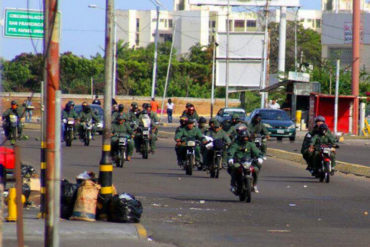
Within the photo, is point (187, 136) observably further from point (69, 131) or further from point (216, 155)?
point (69, 131)

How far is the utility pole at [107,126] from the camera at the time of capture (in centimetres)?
1488

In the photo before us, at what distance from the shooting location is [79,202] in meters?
14.3

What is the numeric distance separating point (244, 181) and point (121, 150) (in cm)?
964

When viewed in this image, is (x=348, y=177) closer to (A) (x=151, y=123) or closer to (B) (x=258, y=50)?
(A) (x=151, y=123)

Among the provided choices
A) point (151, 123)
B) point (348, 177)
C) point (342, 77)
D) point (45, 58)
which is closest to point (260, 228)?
point (45, 58)

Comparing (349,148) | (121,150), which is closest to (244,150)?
(121,150)

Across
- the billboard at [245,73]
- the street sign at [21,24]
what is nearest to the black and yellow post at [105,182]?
the street sign at [21,24]

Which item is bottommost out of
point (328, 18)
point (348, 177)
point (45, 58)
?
point (348, 177)

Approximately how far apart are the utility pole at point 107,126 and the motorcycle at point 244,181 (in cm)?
324

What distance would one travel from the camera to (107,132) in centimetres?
1602

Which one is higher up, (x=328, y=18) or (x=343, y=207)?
(x=328, y=18)

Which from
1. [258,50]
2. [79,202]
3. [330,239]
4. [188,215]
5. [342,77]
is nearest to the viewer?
[330,239]

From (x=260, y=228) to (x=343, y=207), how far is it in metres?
3.78

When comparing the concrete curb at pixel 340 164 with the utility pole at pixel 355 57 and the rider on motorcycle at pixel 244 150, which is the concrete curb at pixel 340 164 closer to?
the rider on motorcycle at pixel 244 150
